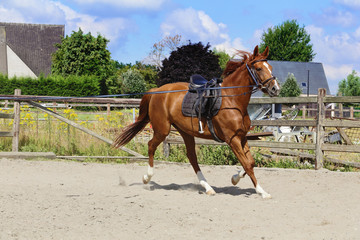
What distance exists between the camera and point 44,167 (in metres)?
9.26

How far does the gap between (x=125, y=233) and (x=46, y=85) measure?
3293 centimetres

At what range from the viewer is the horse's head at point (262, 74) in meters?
5.98

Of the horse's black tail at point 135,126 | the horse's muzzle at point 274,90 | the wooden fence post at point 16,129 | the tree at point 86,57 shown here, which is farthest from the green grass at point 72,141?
the tree at point 86,57

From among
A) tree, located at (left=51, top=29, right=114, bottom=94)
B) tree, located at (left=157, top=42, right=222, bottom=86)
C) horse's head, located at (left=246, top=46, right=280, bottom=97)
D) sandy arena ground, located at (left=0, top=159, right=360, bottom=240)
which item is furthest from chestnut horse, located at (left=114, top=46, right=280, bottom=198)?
tree, located at (left=51, top=29, right=114, bottom=94)

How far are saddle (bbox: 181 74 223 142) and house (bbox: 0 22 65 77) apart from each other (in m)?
47.1

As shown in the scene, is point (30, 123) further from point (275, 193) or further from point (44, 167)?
point (275, 193)

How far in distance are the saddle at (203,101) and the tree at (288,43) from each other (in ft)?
218

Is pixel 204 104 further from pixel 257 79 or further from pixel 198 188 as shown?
pixel 198 188

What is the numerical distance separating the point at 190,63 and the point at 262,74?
3577cm

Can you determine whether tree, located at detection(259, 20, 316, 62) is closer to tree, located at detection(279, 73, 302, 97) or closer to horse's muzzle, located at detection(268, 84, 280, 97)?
tree, located at detection(279, 73, 302, 97)

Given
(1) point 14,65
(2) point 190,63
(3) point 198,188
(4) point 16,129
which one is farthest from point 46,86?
(3) point 198,188

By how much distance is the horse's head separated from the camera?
5979 mm

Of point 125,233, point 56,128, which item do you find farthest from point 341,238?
point 56,128

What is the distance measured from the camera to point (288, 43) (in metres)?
71.6
